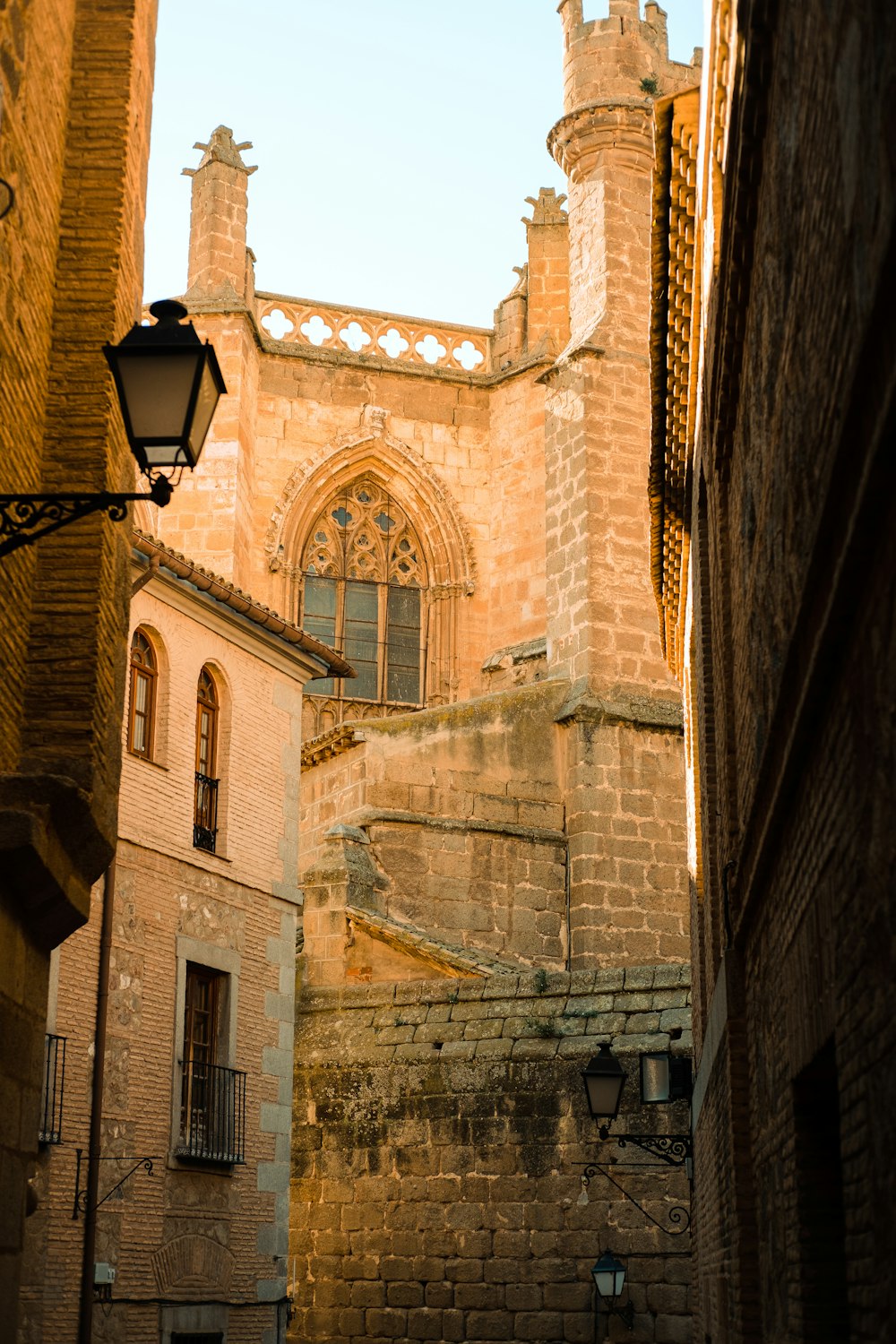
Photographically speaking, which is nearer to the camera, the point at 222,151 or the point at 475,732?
the point at 475,732

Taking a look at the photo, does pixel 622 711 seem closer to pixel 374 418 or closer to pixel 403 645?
pixel 403 645

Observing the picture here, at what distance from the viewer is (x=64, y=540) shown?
6.96 metres

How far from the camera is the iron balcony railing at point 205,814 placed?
15617 mm

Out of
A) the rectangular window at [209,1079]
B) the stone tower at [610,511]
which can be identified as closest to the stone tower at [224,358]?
the stone tower at [610,511]

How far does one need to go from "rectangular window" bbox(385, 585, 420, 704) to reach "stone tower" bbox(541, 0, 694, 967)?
4833 millimetres

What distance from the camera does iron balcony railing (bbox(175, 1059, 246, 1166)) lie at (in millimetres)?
14586

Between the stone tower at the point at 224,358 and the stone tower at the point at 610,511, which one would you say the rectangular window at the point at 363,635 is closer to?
the stone tower at the point at 224,358

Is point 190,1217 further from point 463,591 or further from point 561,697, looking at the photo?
point 463,591

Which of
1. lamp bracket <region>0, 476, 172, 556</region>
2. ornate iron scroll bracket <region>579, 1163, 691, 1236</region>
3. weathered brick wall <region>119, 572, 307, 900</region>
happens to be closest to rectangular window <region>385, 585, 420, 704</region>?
weathered brick wall <region>119, 572, 307, 900</region>

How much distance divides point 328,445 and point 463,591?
2.95 m

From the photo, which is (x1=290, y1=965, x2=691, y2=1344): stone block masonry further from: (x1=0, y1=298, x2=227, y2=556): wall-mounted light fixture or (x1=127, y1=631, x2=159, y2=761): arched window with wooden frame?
(x1=0, y1=298, x2=227, y2=556): wall-mounted light fixture

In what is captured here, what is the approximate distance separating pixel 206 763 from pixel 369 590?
472 inches

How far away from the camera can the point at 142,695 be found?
49.8 feet

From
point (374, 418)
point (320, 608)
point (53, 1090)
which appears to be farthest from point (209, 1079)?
point (374, 418)
